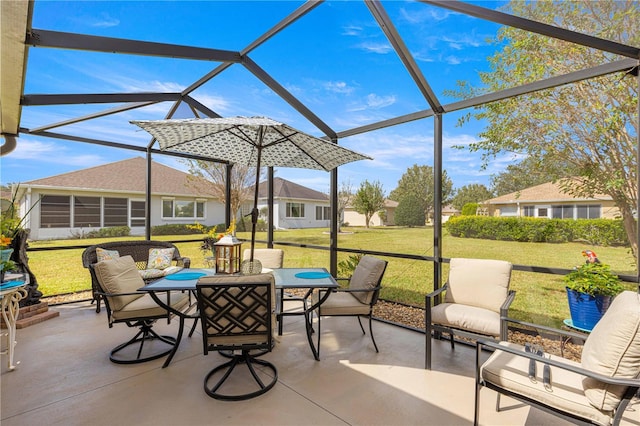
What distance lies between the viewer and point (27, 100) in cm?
348

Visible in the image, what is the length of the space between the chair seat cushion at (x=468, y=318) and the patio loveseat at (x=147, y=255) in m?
4.09

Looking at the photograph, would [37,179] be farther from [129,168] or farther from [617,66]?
[617,66]

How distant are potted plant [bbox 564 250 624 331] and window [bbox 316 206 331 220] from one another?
3467mm

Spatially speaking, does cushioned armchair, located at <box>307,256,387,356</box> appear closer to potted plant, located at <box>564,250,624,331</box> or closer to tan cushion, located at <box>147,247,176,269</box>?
potted plant, located at <box>564,250,624,331</box>

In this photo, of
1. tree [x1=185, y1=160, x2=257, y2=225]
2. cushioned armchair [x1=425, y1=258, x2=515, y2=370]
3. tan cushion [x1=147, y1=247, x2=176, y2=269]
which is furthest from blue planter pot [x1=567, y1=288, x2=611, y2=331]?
tree [x1=185, y1=160, x2=257, y2=225]

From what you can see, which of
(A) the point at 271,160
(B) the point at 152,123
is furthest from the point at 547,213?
(B) the point at 152,123

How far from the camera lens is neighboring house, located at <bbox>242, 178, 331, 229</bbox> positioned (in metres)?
5.96

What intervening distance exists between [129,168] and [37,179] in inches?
73.0

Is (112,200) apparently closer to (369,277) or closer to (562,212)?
(369,277)

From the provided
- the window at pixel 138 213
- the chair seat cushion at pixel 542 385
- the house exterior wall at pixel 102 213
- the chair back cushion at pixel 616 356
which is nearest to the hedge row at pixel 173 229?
the house exterior wall at pixel 102 213

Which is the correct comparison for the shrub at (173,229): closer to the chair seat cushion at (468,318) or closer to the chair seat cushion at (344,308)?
the chair seat cushion at (344,308)

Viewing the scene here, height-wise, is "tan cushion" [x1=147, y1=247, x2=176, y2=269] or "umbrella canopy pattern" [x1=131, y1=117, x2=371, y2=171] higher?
"umbrella canopy pattern" [x1=131, y1=117, x2=371, y2=171]

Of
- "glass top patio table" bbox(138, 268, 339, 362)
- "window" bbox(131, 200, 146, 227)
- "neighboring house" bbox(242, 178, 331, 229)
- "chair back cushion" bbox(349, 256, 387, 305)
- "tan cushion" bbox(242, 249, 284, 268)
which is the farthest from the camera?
"window" bbox(131, 200, 146, 227)

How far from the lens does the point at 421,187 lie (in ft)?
15.0
